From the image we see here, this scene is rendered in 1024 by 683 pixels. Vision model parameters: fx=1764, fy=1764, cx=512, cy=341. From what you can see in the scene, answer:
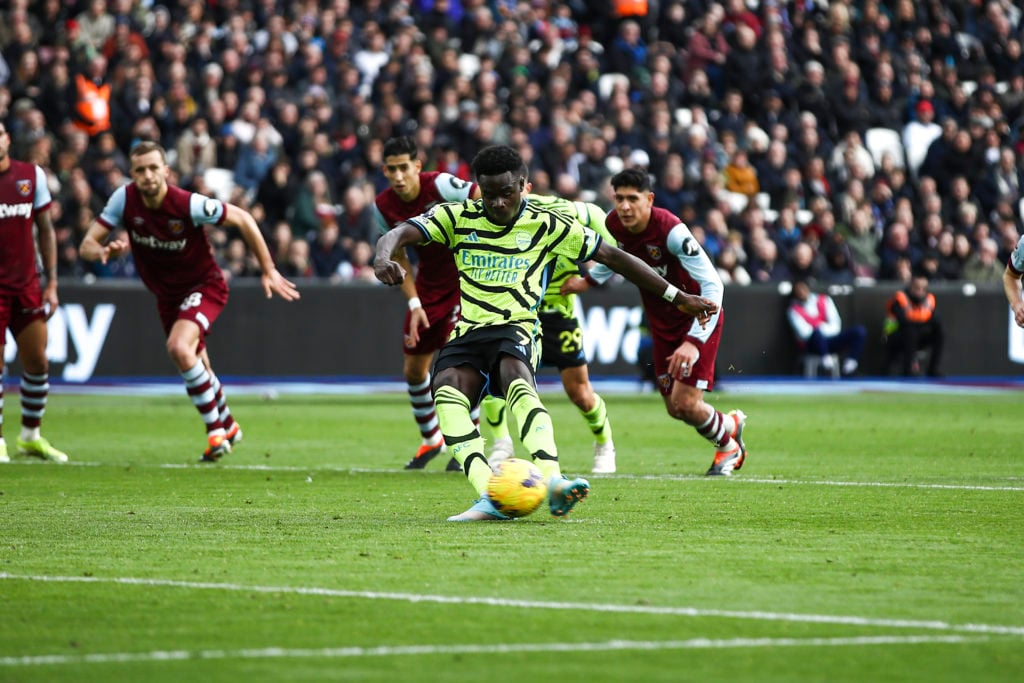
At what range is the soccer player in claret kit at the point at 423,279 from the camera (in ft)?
41.0

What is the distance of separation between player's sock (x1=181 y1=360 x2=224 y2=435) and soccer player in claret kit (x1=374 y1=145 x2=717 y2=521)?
4550mm

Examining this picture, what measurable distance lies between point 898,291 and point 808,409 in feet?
21.9

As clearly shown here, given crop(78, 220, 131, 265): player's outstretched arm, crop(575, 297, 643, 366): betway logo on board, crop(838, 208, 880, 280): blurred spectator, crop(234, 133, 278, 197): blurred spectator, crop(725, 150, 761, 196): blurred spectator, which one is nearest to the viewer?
crop(78, 220, 131, 265): player's outstretched arm

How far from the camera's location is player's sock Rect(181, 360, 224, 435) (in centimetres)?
1336

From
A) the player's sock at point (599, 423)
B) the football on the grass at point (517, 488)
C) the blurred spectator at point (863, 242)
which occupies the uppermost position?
the blurred spectator at point (863, 242)

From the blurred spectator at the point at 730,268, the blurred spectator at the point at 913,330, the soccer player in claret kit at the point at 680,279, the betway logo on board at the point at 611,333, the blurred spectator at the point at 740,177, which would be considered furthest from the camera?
the blurred spectator at the point at 740,177

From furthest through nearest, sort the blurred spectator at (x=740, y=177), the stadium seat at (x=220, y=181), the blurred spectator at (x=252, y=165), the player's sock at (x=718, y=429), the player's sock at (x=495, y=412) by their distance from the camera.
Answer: the blurred spectator at (x=740, y=177) < the blurred spectator at (x=252, y=165) < the stadium seat at (x=220, y=181) < the player's sock at (x=718, y=429) < the player's sock at (x=495, y=412)

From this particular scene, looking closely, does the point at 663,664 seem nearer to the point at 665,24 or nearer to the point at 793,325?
the point at 793,325

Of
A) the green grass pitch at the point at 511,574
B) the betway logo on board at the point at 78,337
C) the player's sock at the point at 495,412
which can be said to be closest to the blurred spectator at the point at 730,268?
the betway logo on board at the point at 78,337

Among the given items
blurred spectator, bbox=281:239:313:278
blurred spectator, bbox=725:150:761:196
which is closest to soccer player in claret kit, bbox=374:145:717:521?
blurred spectator, bbox=281:239:313:278

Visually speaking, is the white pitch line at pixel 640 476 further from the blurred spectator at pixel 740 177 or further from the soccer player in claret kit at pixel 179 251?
the blurred spectator at pixel 740 177

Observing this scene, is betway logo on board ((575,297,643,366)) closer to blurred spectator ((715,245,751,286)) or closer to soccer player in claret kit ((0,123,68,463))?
blurred spectator ((715,245,751,286))

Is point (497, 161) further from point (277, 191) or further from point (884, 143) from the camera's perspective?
point (884, 143)

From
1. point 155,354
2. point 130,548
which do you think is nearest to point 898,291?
point 155,354
